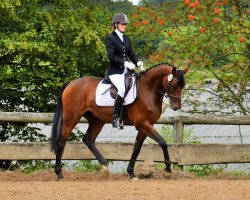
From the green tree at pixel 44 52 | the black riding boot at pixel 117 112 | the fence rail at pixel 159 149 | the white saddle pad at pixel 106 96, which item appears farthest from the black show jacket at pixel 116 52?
the green tree at pixel 44 52

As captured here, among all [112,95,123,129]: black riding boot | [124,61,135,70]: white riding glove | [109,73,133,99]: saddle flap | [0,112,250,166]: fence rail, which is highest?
[124,61,135,70]: white riding glove

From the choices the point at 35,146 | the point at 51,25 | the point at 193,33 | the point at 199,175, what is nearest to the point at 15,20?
the point at 51,25

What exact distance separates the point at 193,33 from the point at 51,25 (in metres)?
3.09

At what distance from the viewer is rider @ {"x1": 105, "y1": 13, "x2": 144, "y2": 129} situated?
33.8 feet

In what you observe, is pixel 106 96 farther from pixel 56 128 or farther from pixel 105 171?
pixel 105 171

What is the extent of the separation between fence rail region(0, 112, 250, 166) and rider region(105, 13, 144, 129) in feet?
4.46

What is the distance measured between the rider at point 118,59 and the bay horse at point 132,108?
269mm

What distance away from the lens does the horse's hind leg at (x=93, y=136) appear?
36.0ft

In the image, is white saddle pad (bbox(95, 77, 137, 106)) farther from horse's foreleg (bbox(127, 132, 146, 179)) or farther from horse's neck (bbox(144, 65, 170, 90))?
horse's foreleg (bbox(127, 132, 146, 179))

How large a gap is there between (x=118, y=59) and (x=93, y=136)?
61.6 inches

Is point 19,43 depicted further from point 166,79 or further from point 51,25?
point 166,79

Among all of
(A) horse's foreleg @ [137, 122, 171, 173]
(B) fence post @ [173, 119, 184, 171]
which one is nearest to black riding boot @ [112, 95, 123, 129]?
(A) horse's foreleg @ [137, 122, 171, 173]

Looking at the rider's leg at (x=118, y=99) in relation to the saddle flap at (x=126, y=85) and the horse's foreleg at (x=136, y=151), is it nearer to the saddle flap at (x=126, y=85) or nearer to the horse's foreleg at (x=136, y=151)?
the saddle flap at (x=126, y=85)

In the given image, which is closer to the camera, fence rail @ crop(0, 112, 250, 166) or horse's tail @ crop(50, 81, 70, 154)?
horse's tail @ crop(50, 81, 70, 154)
